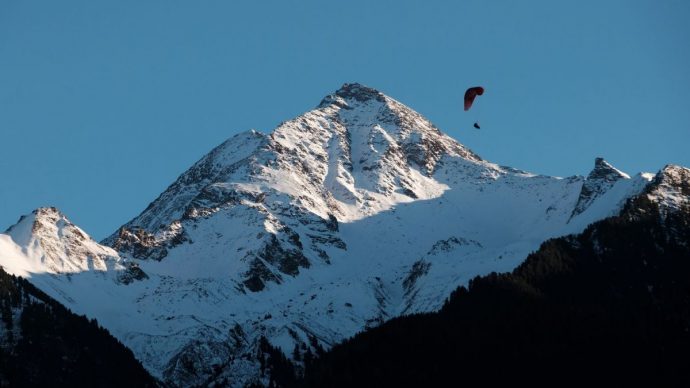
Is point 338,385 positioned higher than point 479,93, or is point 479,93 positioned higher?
point 479,93

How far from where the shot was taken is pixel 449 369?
199m

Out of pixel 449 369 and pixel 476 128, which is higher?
pixel 476 128

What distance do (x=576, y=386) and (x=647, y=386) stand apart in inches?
372

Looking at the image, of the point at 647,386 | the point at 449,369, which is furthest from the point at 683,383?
the point at 449,369

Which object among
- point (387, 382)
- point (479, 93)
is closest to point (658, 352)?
point (387, 382)

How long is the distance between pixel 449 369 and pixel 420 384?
562cm

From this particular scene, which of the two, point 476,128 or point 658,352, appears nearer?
point 476,128

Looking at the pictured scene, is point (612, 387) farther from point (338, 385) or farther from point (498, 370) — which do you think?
point (338, 385)

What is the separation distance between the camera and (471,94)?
16862 cm

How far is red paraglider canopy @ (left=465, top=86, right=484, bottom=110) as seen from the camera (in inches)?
6580

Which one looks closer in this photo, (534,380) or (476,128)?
(476,128)

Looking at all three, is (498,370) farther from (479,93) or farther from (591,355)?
(479,93)

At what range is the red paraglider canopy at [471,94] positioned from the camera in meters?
167

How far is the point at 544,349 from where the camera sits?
19938 centimetres
